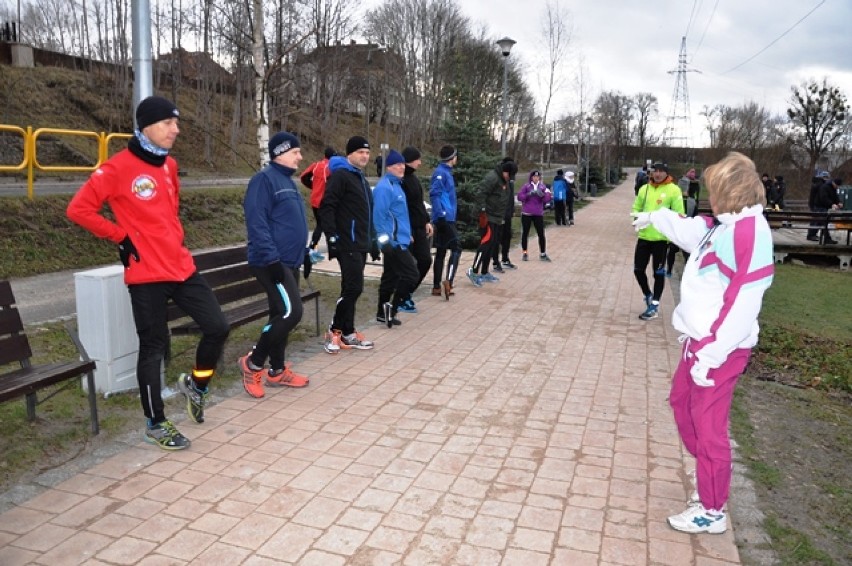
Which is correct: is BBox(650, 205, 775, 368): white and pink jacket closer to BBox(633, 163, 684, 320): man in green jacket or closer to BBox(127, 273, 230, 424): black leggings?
BBox(127, 273, 230, 424): black leggings

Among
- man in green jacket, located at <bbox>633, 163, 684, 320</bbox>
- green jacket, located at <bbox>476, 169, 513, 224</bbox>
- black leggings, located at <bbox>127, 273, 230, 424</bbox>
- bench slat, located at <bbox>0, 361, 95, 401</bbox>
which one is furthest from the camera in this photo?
green jacket, located at <bbox>476, 169, 513, 224</bbox>

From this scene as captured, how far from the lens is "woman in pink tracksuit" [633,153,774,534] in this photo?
313 cm

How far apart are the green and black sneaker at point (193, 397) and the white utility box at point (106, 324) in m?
0.67

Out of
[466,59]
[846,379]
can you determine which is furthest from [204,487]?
[466,59]

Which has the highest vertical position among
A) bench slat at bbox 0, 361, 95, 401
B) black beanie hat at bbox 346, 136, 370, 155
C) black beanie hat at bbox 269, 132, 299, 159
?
black beanie hat at bbox 346, 136, 370, 155

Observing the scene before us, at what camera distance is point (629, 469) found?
4113 mm

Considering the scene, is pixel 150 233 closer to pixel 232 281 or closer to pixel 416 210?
pixel 232 281

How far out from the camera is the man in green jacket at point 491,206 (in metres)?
10.5

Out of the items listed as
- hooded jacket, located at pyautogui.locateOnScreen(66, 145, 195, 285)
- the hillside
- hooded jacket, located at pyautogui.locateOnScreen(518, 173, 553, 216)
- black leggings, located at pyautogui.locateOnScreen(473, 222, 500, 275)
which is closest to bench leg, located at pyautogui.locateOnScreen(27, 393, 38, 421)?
hooded jacket, located at pyautogui.locateOnScreen(66, 145, 195, 285)

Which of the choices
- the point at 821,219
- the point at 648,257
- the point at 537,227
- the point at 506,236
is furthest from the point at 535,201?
the point at 821,219

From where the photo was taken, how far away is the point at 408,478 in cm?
391

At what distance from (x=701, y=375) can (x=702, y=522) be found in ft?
2.45

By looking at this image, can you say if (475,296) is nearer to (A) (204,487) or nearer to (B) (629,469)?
(B) (629,469)

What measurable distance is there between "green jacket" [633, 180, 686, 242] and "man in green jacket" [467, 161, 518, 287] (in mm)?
2770
